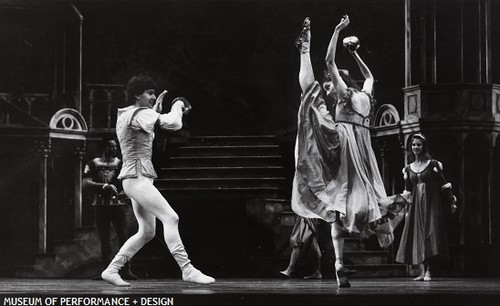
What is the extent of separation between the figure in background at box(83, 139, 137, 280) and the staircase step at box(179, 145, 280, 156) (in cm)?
222

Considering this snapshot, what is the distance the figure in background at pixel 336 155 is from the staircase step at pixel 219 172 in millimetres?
3086

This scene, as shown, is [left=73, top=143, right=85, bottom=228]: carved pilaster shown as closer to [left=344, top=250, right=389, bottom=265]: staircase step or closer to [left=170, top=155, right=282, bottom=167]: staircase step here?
[left=170, top=155, right=282, bottom=167]: staircase step

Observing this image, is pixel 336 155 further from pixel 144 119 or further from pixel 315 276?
pixel 315 276

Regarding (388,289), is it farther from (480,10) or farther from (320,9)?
(320,9)

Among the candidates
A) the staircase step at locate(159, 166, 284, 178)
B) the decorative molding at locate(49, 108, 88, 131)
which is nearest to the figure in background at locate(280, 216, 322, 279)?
the staircase step at locate(159, 166, 284, 178)

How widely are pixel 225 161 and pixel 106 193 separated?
89.3 inches

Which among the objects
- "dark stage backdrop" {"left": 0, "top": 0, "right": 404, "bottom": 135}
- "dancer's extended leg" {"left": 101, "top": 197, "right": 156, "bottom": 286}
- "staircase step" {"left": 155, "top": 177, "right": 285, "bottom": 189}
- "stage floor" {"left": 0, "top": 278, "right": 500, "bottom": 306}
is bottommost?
"stage floor" {"left": 0, "top": 278, "right": 500, "bottom": 306}

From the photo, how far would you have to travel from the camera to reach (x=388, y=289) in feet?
25.2

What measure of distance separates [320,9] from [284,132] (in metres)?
1.53

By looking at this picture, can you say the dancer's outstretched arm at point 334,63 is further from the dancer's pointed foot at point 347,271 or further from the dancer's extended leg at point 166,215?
the dancer's extended leg at point 166,215

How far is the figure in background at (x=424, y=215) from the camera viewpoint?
9477 mm

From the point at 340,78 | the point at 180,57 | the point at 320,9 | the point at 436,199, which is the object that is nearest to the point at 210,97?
the point at 180,57

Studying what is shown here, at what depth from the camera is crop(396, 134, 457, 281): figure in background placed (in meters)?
9.48

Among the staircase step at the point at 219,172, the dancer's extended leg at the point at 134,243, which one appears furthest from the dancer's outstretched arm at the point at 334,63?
the staircase step at the point at 219,172
